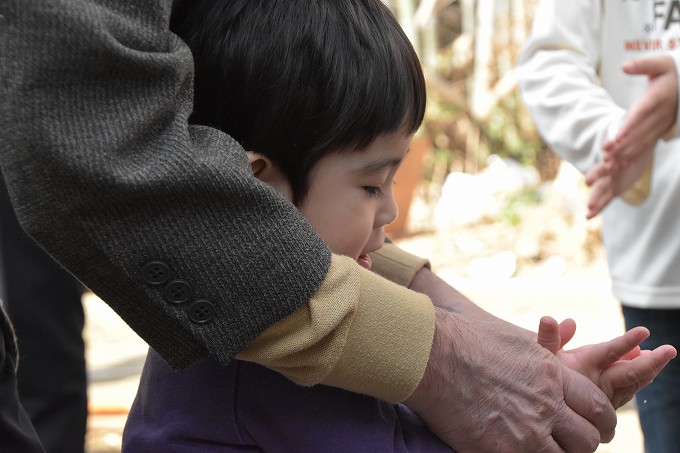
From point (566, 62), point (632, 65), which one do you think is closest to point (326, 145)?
point (632, 65)

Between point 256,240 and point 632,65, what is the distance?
4.42 ft

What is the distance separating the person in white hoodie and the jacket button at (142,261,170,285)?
55.6 inches

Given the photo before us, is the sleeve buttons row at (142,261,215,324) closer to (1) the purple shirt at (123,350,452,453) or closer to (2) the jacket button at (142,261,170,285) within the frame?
(2) the jacket button at (142,261,170,285)

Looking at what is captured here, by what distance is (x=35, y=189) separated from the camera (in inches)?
46.5

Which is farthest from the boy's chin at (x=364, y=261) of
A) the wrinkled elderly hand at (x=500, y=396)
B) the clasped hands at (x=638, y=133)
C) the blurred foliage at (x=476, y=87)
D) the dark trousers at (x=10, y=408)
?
the blurred foliage at (x=476, y=87)

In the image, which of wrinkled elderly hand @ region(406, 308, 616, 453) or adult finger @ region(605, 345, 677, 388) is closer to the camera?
wrinkled elderly hand @ region(406, 308, 616, 453)

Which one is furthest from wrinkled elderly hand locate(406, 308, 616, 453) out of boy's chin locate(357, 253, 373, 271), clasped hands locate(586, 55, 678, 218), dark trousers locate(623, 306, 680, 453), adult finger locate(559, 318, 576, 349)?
dark trousers locate(623, 306, 680, 453)

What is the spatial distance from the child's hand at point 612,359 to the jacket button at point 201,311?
1.81 feet

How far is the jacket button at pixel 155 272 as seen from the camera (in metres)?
1.23

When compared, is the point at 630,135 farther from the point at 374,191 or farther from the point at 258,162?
the point at 258,162

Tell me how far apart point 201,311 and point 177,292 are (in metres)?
0.04

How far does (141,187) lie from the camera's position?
119 cm

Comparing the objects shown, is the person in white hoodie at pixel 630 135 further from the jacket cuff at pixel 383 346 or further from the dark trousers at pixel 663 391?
the jacket cuff at pixel 383 346

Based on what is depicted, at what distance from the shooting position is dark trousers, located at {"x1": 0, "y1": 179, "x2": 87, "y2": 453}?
2785mm
